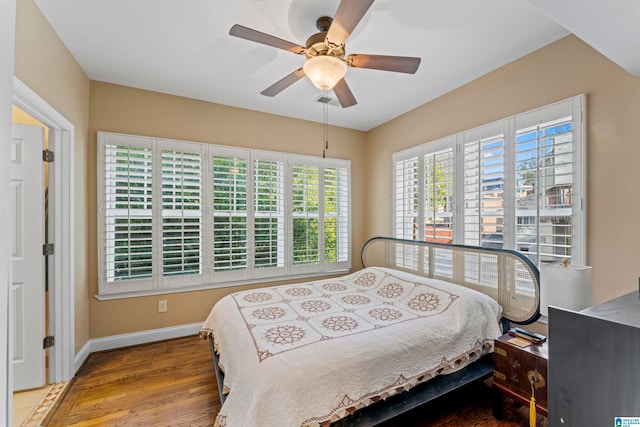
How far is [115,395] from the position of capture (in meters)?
2.20

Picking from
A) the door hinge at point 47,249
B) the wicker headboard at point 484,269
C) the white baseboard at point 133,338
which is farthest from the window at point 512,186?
the door hinge at point 47,249

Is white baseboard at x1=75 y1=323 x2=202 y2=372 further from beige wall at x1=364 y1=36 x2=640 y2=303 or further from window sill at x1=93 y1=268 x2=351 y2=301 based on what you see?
beige wall at x1=364 y1=36 x2=640 y2=303

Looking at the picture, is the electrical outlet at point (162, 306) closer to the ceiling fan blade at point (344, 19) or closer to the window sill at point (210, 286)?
the window sill at point (210, 286)

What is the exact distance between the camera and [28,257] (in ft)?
7.39

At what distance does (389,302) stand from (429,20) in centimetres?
221

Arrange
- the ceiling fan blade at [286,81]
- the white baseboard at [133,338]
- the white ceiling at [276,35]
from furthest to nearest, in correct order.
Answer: the white baseboard at [133,338], the ceiling fan blade at [286,81], the white ceiling at [276,35]

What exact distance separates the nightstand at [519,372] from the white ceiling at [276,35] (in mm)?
1795

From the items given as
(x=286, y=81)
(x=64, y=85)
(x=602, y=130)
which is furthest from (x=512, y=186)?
(x=64, y=85)

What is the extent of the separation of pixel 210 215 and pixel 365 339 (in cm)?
235

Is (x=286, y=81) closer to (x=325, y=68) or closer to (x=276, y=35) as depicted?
(x=276, y=35)

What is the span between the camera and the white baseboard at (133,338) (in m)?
2.77

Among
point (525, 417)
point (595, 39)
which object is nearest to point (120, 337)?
point (525, 417)

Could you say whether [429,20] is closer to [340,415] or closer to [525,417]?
[340,415]

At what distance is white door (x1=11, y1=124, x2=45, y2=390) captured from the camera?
222cm
